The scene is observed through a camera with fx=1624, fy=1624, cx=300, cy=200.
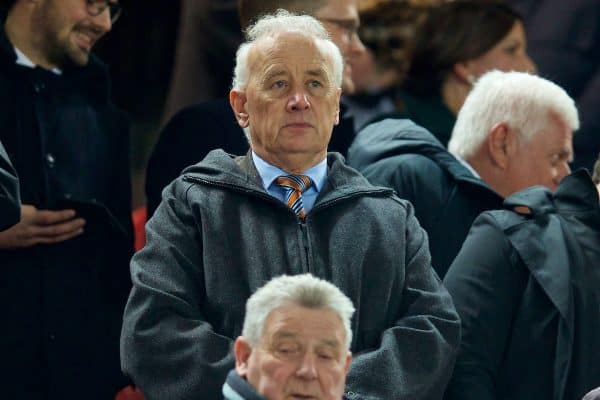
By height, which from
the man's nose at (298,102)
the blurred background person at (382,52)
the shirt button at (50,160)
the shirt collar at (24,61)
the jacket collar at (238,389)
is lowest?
the blurred background person at (382,52)

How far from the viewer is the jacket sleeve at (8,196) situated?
4531 mm

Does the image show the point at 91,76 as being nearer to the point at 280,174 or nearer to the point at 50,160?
the point at 50,160

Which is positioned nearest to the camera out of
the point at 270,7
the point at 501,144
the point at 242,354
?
the point at 242,354

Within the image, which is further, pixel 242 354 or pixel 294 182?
pixel 294 182

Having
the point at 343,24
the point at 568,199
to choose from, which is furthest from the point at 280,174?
the point at 343,24

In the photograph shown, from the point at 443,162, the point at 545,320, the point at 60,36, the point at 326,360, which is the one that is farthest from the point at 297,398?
the point at 60,36

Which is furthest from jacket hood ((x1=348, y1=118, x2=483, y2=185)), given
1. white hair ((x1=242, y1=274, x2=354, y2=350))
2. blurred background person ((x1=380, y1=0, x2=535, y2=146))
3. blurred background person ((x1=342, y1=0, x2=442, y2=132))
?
blurred background person ((x1=342, y1=0, x2=442, y2=132))

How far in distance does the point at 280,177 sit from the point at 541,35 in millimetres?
3555

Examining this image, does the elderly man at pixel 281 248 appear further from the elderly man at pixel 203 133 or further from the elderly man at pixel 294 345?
the elderly man at pixel 203 133

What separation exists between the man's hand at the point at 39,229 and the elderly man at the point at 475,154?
964mm

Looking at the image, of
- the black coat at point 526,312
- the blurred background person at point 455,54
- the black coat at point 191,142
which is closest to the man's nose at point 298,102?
the black coat at point 526,312

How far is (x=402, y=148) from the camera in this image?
5.34 meters

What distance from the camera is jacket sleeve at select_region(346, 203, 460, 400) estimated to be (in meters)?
4.23

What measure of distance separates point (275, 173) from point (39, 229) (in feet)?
3.26
